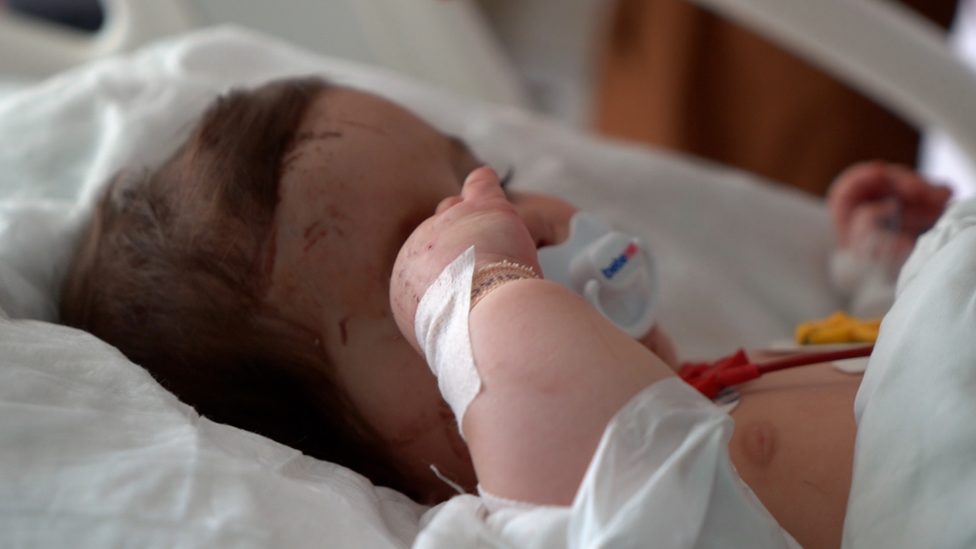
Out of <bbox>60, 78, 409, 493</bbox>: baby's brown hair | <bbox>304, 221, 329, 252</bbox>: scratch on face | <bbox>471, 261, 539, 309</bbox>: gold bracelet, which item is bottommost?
<bbox>60, 78, 409, 493</bbox>: baby's brown hair

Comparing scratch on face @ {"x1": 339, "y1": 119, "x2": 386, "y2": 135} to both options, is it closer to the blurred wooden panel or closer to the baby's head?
the baby's head

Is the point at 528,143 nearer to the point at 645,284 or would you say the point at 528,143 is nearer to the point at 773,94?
the point at 645,284

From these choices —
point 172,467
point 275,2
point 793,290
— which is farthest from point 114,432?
point 275,2

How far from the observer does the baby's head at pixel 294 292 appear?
56 centimetres

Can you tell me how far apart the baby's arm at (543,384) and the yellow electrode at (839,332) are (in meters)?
0.38

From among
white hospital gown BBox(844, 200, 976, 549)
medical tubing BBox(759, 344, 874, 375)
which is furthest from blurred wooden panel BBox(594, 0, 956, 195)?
white hospital gown BBox(844, 200, 976, 549)

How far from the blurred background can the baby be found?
2.01 ft

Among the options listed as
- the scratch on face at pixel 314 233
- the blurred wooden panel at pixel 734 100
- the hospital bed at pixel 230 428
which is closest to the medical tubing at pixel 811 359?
the hospital bed at pixel 230 428

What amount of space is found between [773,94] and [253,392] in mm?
1412

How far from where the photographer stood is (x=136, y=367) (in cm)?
49

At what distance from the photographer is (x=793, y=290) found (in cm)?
102

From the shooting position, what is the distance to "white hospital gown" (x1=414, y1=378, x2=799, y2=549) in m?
0.34

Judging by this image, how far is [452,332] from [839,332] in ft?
1.46

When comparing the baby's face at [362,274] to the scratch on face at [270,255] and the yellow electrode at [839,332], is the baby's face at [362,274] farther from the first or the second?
the yellow electrode at [839,332]
